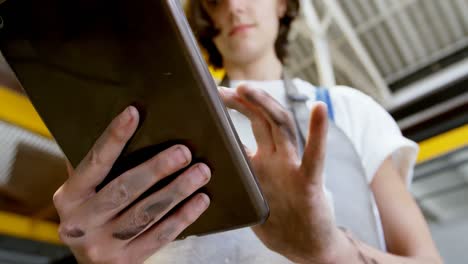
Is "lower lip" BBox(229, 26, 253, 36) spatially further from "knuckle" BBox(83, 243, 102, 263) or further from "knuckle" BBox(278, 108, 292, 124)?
"knuckle" BBox(83, 243, 102, 263)

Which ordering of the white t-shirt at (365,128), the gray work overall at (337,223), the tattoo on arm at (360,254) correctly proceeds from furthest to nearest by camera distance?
the white t-shirt at (365,128) < the gray work overall at (337,223) < the tattoo on arm at (360,254)

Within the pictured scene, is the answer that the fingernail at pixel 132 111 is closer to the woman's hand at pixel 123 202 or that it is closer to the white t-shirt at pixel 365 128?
the woman's hand at pixel 123 202

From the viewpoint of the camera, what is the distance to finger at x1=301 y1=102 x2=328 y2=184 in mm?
478

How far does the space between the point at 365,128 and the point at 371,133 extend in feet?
0.07

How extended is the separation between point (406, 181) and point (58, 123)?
0.66 meters

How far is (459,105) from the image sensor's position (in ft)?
4.66

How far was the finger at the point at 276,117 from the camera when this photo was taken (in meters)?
0.51

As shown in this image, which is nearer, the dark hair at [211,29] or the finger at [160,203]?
the finger at [160,203]

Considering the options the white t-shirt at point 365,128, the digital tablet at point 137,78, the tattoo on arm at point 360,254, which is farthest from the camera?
the white t-shirt at point 365,128

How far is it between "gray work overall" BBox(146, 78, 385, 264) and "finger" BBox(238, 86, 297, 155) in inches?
9.1

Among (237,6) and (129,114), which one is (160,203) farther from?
(237,6)

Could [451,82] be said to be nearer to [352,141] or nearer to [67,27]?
[352,141]

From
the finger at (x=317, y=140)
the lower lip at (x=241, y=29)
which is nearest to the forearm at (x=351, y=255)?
the finger at (x=317, y=140)

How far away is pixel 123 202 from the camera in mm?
478
